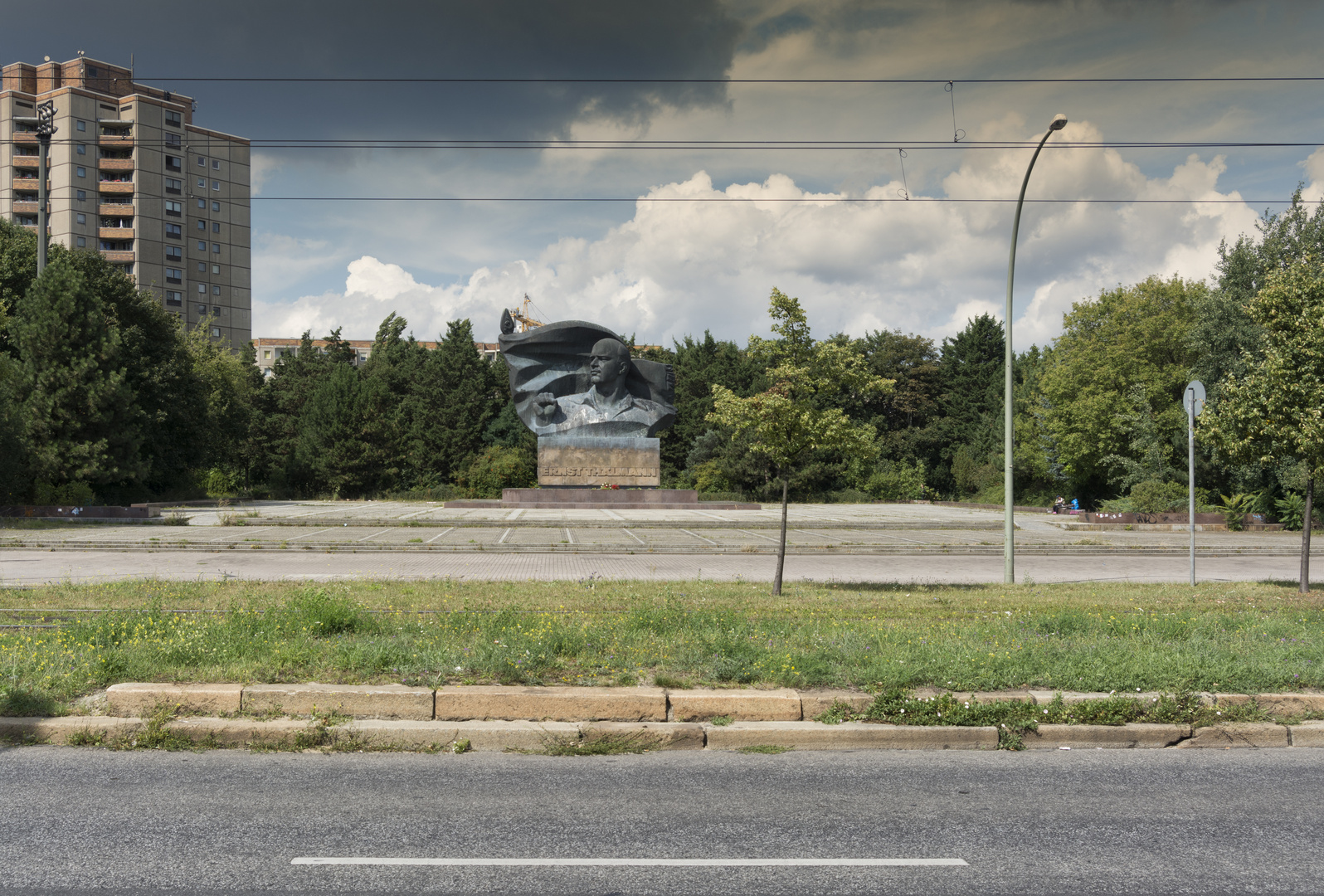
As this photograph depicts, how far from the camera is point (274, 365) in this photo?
69688 millimetres

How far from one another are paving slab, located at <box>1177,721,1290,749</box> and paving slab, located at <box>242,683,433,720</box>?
20.0 feet

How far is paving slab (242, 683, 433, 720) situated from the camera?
6.66 metres

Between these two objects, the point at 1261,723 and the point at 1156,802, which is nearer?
the point at 1156,802

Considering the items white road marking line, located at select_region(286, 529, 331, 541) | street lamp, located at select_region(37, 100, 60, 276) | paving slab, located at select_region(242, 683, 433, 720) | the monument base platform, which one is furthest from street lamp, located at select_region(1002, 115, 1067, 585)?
street lamp, located at select_region(37, 100, 60, 276)

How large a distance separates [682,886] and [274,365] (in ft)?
242

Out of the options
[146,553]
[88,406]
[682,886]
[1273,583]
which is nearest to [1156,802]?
[682,886]

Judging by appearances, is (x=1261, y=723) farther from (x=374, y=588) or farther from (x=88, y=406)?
(x=88, y=406)

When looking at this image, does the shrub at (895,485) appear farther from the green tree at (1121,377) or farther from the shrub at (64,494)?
the shrub at (64,494)

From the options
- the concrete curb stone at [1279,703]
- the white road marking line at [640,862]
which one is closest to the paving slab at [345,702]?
the white road marking line at [640,862]

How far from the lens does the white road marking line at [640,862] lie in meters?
4.37

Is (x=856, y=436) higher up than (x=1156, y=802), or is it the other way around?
(x=856, y=436)

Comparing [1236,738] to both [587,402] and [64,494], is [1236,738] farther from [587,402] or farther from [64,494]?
[587,402]

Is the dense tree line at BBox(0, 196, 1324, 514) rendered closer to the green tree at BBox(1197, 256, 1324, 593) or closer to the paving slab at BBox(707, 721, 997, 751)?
the green tree at BBox(1197, 256, 1324, 593)

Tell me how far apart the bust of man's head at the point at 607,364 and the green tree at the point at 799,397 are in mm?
33544
